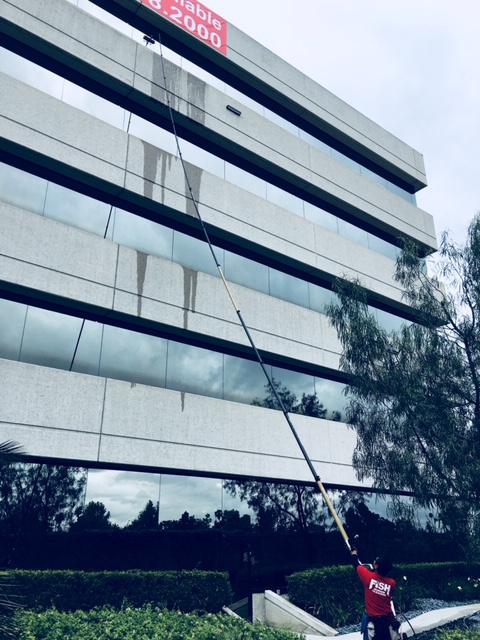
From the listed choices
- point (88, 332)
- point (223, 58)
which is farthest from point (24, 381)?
point (223, 58)

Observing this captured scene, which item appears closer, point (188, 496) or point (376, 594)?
point (376, 594)

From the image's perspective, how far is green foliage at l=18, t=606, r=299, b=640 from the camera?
714 centimetres

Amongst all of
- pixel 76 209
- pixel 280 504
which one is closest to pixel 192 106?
pixel 76 209

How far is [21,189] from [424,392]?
36.0 feet

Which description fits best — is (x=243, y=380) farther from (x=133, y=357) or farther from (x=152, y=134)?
(x=152, y=134)

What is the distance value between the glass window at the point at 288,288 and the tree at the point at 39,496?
854 centimetres

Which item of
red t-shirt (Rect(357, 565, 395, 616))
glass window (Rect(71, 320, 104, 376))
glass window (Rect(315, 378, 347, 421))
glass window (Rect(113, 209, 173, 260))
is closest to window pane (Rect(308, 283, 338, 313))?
A: glass window (Rect(315, 378, 347, 421))

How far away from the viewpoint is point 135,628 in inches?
300

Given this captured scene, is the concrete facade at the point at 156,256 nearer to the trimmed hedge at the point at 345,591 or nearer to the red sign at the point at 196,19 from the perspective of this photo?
the red sign at the point at 196,19

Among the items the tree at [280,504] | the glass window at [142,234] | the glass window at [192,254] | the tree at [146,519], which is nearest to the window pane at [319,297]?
the glass window at [192,254]

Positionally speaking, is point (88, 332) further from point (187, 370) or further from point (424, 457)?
point (424, 457)

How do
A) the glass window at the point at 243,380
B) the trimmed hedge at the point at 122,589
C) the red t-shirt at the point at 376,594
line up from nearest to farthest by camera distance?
the red t-shirt at the point at 376,594 < the trimmed hedge at the point at 122,589 < the glass window at the point at 243,380

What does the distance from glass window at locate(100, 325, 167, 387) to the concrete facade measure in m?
0.33

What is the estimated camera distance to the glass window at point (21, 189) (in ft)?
40.9
